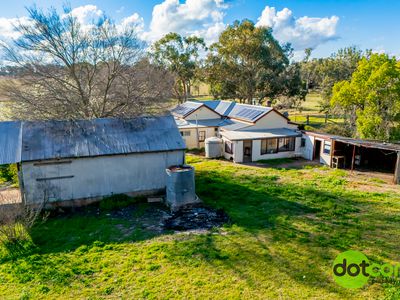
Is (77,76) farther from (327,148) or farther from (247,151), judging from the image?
(327,148)

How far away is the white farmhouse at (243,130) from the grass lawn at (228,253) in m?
7.98

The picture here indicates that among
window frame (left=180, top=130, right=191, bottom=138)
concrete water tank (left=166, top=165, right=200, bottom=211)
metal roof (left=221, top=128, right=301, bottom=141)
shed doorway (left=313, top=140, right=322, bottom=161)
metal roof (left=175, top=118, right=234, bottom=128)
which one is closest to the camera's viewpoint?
concrete water tank (left=166, top=165, right=200, bottom=211)

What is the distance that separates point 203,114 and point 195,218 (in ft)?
57.1

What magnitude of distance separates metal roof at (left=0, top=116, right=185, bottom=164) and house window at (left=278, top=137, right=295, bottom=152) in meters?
11.2

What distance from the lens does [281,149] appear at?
24781 millimetres

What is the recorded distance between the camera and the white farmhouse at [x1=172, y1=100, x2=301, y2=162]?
23625 millimetres

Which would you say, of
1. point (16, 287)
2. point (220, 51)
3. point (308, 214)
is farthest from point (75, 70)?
point (220, 51)

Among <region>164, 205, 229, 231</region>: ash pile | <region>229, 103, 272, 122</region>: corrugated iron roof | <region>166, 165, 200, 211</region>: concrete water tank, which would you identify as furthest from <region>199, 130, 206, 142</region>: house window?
<region>164, 205, 229, 231</region>: ash pile

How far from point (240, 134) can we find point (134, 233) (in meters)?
14.3

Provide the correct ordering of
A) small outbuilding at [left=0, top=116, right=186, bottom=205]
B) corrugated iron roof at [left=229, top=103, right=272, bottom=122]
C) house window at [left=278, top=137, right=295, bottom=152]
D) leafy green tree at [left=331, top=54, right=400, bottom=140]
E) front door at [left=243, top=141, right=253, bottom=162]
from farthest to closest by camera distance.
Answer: corrugated iron roof at [left=229, top=103, right=272, bottom=122] < house window at [left=278, top=137, right=295, bottom=152] < front door at [left=243, top=141, right=253, bottom=162] < leafy green tree at [left=331, top=54, right=400, bottom=140] < small outbuilding at [left=0, top=116, right=186, bottom=205]

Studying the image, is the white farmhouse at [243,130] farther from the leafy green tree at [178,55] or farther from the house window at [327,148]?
the leafy green tree at [178,55]

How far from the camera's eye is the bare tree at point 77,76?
17641 millimetres

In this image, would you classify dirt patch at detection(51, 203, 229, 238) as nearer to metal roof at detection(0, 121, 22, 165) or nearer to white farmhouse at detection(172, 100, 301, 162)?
metal roof at detection(0, 121, 22, 165)

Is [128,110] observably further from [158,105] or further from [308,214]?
[308,214]
